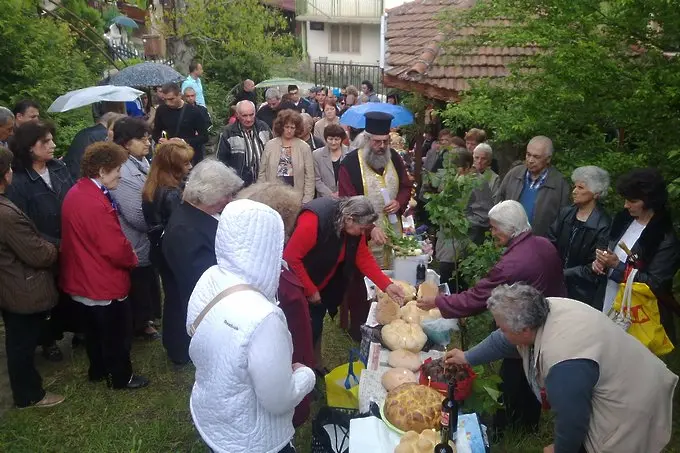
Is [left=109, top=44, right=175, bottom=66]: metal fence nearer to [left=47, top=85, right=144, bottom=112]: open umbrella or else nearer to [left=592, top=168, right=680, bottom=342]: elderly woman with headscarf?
[left=47, top=85, right=144, bottom=112]: open umbrella

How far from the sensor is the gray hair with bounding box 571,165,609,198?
4203 mm

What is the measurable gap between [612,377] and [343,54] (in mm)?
31920

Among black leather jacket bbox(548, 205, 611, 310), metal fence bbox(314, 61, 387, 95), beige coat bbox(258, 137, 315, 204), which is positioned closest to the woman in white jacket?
black leather jacket bbox(548, 205, 611, 310)

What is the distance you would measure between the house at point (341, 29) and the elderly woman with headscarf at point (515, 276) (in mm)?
28817

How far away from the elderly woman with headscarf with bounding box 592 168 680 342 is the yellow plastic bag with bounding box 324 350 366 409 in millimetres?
1832

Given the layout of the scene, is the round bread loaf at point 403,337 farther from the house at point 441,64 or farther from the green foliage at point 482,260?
the house at point 441,64

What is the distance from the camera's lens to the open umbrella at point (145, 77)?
351 inches

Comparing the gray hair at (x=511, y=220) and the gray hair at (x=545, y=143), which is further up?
the gray hair at (x=545, y=143)

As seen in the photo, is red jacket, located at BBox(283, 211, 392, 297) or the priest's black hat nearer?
red jacket, located at BBox(283, 211, 392, 297)

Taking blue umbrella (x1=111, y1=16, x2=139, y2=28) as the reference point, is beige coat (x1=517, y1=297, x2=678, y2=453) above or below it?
below

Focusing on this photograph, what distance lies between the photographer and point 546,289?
3510 millimetres

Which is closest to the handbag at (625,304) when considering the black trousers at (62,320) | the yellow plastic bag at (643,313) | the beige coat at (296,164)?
the yellow plastic bag at (643,313)

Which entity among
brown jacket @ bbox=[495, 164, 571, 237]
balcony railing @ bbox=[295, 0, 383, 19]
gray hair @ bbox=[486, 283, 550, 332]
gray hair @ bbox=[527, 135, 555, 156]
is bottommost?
brown jacket @ bbox=[495, 164, 571, 237]

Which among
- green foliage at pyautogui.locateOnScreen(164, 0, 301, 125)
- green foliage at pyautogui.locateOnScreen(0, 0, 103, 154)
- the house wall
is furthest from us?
the house wall
